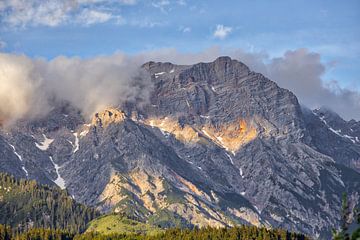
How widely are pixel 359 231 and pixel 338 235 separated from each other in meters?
1.31

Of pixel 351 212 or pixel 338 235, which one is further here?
pixel 351 212

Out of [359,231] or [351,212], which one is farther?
[351,212]

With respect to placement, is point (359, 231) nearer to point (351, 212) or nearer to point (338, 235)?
point (338, 235)

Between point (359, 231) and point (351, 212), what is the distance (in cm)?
418

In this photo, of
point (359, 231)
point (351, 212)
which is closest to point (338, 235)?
point (359, 231)

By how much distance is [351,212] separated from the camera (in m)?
46.2

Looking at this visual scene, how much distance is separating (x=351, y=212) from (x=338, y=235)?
4.19m

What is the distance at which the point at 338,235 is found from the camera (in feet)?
139

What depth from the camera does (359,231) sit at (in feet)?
138
